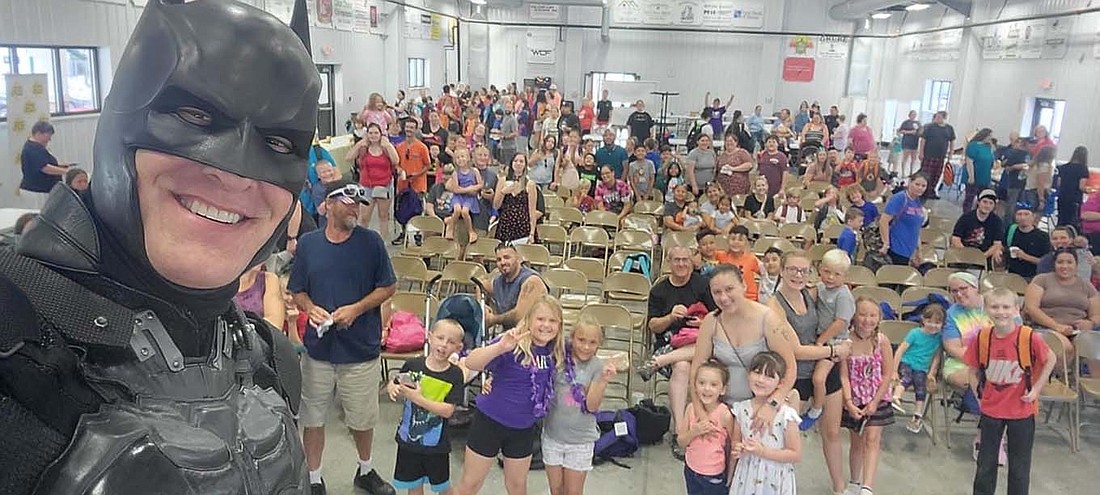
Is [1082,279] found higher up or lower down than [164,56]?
lower down

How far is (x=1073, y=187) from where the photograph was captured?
9094 millimetres

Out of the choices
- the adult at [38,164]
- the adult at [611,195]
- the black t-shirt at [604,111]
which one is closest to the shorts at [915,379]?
the adult at [611,195]

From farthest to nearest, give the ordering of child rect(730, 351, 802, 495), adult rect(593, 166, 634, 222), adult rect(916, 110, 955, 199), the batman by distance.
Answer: adult rect(916, 110, 955, 199) < adult rect(593, 166, 634, 222) < child rect(730, 351, 802, 495) < the batman

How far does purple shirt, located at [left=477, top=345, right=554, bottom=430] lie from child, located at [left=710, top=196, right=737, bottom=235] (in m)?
4.45

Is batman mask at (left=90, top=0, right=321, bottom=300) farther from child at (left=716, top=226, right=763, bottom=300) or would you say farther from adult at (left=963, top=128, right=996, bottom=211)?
adult at (left=963, top=128, right=996, bottom=211)

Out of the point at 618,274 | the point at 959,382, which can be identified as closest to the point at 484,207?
the point at 618,274

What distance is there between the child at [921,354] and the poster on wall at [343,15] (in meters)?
12.8

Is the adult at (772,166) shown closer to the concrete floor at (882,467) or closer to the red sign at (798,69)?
the concrete floor at (882,467)

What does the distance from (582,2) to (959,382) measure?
16617mm

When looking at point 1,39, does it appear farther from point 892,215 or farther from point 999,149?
point 999,149

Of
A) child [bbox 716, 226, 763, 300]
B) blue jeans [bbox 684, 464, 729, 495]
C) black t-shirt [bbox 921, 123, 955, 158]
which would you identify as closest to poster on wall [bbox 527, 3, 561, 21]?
black t-shirt [bbox 921, 123, 955, 158]

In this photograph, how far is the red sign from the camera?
23.0m

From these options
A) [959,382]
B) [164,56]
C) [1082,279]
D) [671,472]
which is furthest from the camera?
[1082,279]

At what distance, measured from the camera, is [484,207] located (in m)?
7.30
